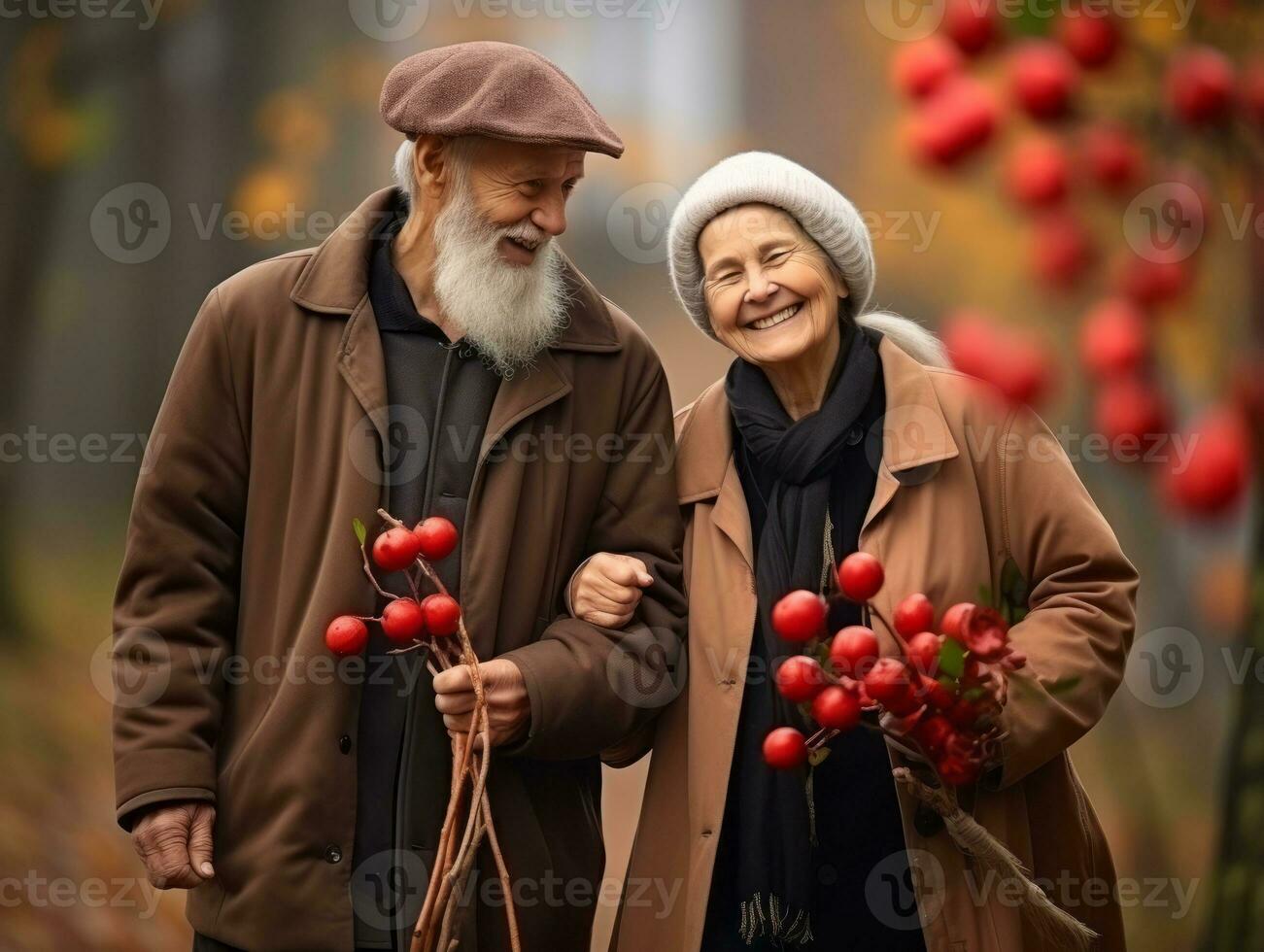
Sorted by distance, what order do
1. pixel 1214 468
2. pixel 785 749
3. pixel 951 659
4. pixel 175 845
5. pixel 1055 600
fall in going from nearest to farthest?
pixel 1214 468
pixel 951 659
pixel 785 749
pixel 175 845
pixel 1055 600

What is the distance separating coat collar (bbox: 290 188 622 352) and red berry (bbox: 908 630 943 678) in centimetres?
85

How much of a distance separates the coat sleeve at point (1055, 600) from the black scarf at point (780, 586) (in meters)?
0.25

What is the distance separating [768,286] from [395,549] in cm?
72

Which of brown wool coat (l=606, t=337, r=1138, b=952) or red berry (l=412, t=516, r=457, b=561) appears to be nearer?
Answer: red berry (l=412, t=516, r=457, b=561)

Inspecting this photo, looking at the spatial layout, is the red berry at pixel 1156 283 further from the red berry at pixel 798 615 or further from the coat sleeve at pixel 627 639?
the coat sleeve at pixel 627 639

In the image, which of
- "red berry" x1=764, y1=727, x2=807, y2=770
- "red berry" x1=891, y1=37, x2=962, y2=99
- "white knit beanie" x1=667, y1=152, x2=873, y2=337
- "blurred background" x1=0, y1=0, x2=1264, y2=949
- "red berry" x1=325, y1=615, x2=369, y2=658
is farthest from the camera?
"blurred background" x1=0, y1=0, x2=1264, y2=949

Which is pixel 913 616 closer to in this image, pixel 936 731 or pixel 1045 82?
pixel 936 731

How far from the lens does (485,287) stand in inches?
74.2

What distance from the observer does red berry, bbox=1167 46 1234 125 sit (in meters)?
0.32

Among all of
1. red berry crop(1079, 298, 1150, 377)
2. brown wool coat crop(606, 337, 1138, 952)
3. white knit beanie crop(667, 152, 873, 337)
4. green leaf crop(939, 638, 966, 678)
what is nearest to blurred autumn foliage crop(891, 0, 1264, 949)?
red berry crop(1079, 298, 1150, 377)

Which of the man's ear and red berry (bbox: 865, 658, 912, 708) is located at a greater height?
the man's ear

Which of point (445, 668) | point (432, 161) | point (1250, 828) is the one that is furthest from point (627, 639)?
point (1250, 828)

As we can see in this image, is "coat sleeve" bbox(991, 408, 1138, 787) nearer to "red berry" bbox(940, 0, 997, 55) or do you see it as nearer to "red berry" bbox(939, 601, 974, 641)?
"red berry" bbox(939, 601, 974, 641)

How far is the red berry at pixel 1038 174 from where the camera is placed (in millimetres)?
341
